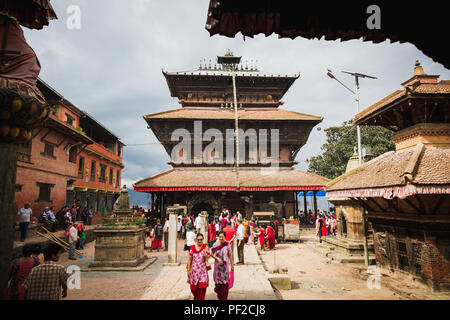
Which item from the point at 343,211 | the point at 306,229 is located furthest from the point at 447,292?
the point at 306,229

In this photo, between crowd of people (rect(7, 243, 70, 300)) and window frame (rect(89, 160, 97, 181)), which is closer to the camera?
crowd of people (rect(7, 243, 70, 300))

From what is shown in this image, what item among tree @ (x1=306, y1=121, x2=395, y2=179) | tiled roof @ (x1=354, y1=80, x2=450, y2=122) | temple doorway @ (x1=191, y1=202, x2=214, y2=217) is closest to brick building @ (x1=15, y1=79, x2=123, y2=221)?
temple doorway @ (x1=191, y1=202, x2=214, y2=217)

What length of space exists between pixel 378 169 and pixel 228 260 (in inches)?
262

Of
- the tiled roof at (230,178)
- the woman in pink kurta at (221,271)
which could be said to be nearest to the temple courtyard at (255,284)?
the woman in pink kurta at (221,271)

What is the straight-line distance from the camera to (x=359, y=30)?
9.67 ft

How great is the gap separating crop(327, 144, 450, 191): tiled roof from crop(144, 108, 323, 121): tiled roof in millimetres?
12674

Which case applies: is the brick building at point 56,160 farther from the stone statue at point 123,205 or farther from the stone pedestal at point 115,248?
the stone pedestal at point 115,248

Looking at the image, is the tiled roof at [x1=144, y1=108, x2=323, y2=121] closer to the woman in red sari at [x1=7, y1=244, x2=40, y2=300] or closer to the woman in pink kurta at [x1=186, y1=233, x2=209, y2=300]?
the woman in pink kurta at [x1=186, y1=233, x2=209, y2=300]

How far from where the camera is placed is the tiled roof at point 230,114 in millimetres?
21312

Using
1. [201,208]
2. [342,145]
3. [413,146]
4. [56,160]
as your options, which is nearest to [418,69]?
[413,146]

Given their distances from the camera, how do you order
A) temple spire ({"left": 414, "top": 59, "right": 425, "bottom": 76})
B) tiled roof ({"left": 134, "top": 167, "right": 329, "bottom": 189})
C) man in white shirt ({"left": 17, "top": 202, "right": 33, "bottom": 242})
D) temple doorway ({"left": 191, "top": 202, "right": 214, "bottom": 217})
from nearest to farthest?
temple spire ({"left": 414, "top": 59, "right": 425, "bottom": 76}) → man in white shirt ({"left": 17, "top": 202, "right": 33, "bottom": 242}) → tiled roof ({"left": 134, "top": 167, "right": 329, "bottom": 189}) → temple doorway ({"left": 191, "top": 202, "right": 214, "bottom": 217})

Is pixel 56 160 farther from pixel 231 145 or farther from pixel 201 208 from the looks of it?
pixel 231 145

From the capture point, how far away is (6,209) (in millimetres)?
2695

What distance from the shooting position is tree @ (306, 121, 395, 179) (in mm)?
31723
